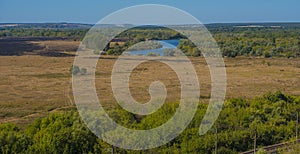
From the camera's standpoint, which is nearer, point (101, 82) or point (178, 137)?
point (178, 137)

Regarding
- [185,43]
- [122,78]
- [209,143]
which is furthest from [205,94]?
[185,43]

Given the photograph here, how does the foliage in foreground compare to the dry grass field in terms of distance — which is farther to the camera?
the dry grass field

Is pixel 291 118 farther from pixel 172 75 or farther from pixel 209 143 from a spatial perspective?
pixel 172 75

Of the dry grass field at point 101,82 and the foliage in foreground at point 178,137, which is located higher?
the foliage in foreground at point 178,137

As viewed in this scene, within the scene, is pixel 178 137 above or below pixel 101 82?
above

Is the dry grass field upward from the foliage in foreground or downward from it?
downward
